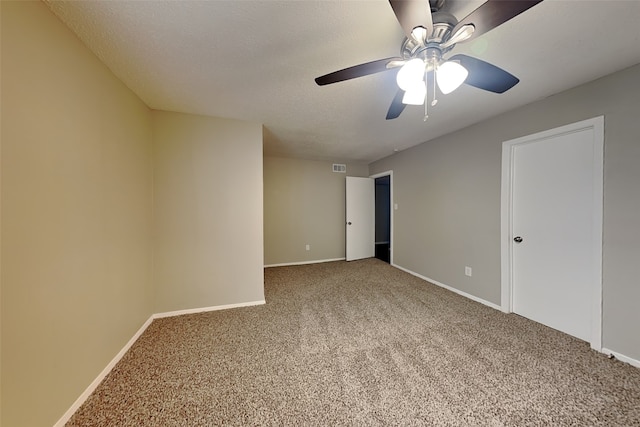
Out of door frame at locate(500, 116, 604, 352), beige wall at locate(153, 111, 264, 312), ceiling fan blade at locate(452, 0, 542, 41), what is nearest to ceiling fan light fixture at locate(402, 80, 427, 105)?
ceiling fan blade at locate(452, 0, 542, 41)

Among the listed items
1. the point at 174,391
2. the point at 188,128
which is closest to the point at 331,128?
the point at 188,128

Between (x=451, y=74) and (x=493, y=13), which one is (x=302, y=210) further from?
(x=493, y=13)

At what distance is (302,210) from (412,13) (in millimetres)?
3858

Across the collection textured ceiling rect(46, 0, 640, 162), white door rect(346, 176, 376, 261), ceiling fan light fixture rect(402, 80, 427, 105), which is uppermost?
textured ceiling rect(46, 0, 640, 162)

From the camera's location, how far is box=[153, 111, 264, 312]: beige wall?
93.3 inches

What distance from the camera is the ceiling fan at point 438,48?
855 mm

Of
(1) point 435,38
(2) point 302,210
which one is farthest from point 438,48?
(2) point 302,210

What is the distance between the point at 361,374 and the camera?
1.55m

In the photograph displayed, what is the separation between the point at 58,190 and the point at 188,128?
1.46m

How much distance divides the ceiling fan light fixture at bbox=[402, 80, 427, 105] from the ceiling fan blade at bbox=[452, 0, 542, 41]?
0.81 ft

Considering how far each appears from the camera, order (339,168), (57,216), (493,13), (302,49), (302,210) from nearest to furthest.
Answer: (493,13)
(57,216)
(302,49)
(302,210)
(339,168)

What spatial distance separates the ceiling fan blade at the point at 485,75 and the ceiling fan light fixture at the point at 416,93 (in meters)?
0.17

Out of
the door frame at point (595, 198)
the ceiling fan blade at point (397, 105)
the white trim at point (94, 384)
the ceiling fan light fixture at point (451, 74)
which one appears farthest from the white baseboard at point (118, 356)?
the door frame at point (595, 198)

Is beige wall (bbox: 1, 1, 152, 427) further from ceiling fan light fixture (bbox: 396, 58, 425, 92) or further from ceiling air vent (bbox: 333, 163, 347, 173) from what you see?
ceiling air vent (bbox: 333, 163, 347, 173)
